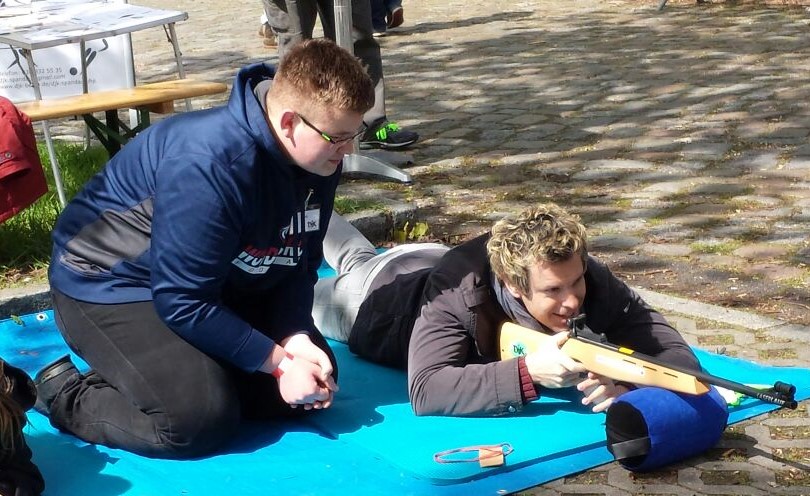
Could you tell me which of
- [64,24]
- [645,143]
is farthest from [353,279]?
[645,143]

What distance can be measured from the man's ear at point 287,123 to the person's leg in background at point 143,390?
0.69 meters

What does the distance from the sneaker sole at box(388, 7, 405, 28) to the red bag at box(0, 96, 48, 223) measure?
762 centimetres

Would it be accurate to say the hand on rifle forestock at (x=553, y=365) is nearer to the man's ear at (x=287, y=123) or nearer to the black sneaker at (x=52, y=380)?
the man's ear at (x=287, y=123)

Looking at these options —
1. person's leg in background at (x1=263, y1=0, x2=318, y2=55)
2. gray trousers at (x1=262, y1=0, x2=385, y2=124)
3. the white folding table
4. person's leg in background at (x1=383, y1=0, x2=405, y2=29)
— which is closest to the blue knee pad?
the white folding table

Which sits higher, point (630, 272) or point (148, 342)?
point (148, 342)

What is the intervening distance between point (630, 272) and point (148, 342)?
7.46 ft

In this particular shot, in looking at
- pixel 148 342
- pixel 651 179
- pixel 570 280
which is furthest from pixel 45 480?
pixel 651 179

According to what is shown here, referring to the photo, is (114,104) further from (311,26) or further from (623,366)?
(623,366)

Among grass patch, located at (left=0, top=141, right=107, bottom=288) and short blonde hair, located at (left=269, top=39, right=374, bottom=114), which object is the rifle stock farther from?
grass patch, located at (left=0, top=141, right=107, bottom=288)

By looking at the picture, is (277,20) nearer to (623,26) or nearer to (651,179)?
(651,179)

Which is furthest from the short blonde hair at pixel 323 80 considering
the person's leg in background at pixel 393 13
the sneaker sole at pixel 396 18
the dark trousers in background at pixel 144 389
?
the sneaker sole at pixel 396 18

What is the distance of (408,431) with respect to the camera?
146 inches

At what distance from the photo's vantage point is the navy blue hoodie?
11.2 feet

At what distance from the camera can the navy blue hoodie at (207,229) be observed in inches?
134
